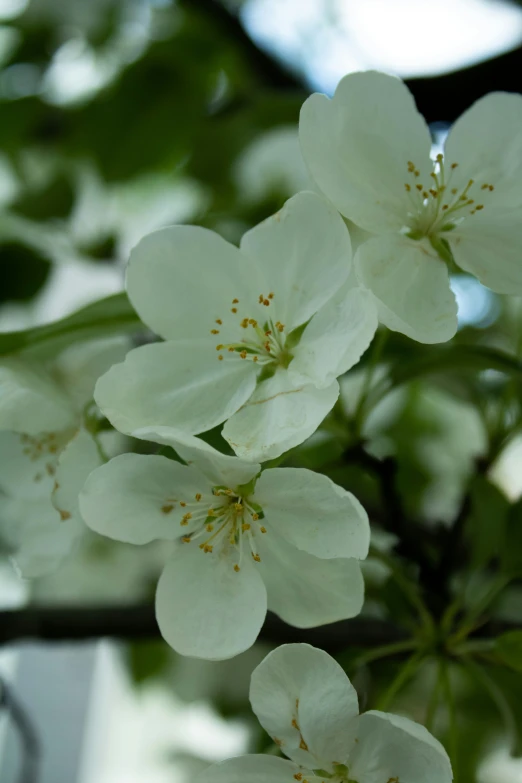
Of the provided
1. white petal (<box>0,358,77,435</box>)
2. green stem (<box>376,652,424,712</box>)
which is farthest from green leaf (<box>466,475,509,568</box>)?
white petal (<box>0,358,77,435</box>)

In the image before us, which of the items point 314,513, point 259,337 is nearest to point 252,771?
point 314,513

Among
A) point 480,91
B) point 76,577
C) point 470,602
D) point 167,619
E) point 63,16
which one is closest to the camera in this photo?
point 167,619

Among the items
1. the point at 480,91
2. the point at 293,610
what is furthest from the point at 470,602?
the point at 480,91

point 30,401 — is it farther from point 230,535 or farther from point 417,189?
Result: point 417,189

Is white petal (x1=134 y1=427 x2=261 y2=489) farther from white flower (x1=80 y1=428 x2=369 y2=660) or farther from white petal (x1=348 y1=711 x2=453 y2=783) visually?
white petal (x1=348 y1=711 x2=453 y2=783)

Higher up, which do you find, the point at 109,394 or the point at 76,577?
the point at 109,394

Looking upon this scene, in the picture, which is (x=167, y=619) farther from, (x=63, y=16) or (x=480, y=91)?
(x=63, y=16)
